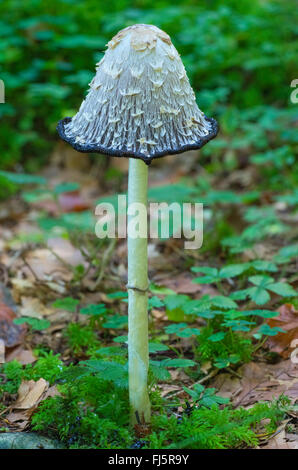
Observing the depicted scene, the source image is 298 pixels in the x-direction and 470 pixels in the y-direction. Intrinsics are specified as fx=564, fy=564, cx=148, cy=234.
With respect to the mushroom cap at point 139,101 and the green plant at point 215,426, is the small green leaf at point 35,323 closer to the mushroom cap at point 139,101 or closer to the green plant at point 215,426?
the green plant at point 215,426

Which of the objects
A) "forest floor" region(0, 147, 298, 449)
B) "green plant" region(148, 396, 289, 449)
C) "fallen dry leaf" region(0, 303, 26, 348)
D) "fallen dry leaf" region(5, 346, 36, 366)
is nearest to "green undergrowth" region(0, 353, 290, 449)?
"green plant" region(148, 396, 289, 449)

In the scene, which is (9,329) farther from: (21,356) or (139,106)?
(139,106)

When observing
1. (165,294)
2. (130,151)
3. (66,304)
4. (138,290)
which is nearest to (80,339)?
(66,304)

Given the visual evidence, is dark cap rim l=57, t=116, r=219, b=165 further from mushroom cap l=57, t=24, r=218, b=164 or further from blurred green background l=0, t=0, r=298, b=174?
blurred green background l=0, t=0, r=298, b=174
